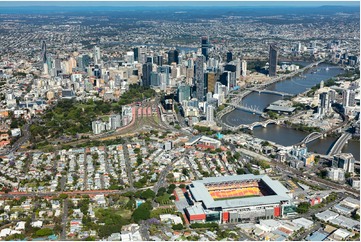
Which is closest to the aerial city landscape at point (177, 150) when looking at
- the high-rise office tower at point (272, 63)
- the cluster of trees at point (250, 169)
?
the cluster of trees at point (250, 169)

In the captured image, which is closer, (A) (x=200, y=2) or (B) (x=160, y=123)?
(B) (x=160, y=123)

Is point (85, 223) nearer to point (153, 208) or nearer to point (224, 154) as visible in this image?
point (153, 208)

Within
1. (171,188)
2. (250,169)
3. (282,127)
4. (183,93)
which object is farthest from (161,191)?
(183,93)

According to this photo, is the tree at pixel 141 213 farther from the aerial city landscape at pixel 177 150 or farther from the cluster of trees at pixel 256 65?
the cluster of trees at pixel 256 65

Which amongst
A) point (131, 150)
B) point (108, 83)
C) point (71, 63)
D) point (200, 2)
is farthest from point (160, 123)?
point (200, 2)

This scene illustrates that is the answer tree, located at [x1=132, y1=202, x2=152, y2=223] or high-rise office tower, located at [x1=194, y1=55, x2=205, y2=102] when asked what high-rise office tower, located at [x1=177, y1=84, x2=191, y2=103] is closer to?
high-rise office tower, located at [x1=194, y1=55, x2=205, y2=102]

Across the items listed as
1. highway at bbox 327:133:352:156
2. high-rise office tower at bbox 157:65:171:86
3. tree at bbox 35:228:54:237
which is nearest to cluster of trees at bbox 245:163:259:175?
highway at bbox 327:133:352:156

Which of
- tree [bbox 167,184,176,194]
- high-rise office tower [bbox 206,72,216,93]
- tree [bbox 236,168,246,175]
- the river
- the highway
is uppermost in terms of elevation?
high-rise office tower [bbox 206,72,216,93]
